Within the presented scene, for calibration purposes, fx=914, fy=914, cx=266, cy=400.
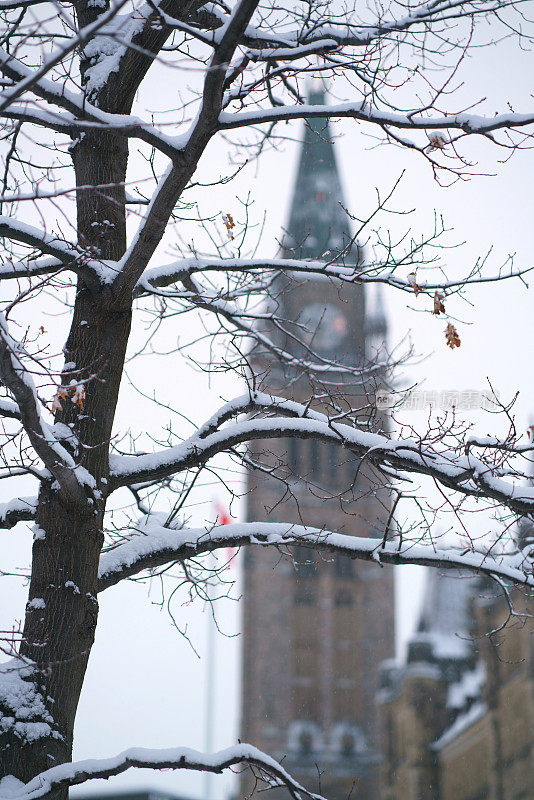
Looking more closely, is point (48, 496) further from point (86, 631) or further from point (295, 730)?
point (295, 730)

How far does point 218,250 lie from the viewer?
21.7ft

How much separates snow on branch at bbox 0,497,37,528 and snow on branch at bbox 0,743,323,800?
148 centimetres

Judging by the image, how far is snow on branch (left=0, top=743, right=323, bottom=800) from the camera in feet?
13.0

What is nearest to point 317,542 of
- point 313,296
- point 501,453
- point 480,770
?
point 501,453

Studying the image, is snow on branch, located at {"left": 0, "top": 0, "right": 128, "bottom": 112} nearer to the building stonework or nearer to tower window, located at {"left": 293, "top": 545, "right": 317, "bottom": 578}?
the building stonework

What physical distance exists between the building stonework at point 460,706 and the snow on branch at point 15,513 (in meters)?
15.9

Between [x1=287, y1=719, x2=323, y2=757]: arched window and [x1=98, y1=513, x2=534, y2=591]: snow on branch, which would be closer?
[x1=98, y1=513, x2=534, y2=591]: snow on branch

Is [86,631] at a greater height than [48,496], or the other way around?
[48,496]

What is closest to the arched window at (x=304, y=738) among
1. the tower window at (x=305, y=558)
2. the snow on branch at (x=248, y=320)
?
the tower window at (x=305, y=558)

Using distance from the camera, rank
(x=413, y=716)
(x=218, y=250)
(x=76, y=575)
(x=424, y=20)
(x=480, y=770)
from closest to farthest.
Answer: (x=76, y=575)
(x=424, y=20)
(x=218, y=250)
(x=480, y=770)
(x=413, y=716)

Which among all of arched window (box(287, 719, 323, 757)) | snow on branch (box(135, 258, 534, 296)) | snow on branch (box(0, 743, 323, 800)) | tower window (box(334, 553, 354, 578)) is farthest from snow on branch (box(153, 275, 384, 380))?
arched window (box(287, 719, 323, 757))

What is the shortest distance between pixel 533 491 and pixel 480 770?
25241 mm

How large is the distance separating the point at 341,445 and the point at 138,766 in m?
1.91

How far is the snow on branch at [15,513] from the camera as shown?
519 cm
